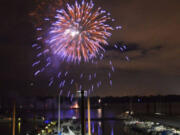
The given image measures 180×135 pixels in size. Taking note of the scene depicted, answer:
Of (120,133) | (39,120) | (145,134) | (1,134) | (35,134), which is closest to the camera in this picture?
(35,134)

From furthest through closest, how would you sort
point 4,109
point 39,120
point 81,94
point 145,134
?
point 4,109, point 39,120, point 145,134, point 81,94

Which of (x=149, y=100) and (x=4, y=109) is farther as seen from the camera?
(x=149, y=100)

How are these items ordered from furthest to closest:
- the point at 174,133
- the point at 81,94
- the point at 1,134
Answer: the point at 1,134 < the point at 174,133 < the point at 81,94

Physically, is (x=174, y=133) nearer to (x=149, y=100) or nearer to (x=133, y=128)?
(x=133, y=128)

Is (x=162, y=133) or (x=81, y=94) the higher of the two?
(x=81, y=94)

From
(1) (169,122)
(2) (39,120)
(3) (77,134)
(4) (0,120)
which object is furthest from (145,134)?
(4) (0,120)

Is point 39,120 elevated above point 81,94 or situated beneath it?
situated beneath

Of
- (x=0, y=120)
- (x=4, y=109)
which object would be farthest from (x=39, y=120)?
(x=4, y=109)

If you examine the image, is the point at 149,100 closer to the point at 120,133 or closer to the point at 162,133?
the point at 120,133

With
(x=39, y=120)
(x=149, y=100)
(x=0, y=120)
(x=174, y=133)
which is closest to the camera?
(x=174, y=133)
